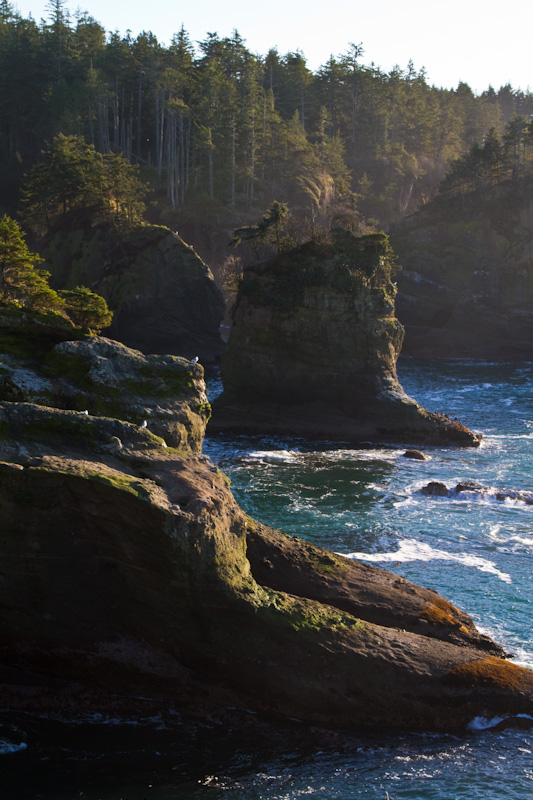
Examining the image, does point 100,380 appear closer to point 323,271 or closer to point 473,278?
point 323,271

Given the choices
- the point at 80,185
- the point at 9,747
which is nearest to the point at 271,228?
the point at 80,185

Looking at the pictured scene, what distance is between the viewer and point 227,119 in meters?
81.8

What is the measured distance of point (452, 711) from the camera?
45.2ft

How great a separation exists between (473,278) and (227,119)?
33919 millimetres

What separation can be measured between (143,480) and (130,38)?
354 feet

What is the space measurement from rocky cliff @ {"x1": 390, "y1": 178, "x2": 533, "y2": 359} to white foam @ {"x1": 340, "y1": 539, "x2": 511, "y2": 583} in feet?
152

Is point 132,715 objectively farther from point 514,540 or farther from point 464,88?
point 464,88

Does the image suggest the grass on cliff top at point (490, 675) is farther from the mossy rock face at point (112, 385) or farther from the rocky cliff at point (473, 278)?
the rocky cliff at point (473, 278)

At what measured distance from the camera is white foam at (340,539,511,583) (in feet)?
70.3

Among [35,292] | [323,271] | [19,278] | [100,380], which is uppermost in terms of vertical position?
[323,271]

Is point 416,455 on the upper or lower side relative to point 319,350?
lower

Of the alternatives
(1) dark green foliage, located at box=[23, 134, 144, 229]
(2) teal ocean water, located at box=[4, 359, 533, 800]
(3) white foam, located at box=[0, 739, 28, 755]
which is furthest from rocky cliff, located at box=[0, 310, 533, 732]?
(1) dark green foliage, located at box=[23, 134, 144, 229]

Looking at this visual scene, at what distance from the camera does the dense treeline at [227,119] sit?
83062mm

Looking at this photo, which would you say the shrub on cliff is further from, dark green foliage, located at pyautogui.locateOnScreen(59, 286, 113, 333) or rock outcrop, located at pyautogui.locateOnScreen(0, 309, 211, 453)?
rock outcrop, located at pyautogui.locateOnScreen(0, 309, 211, 453)
